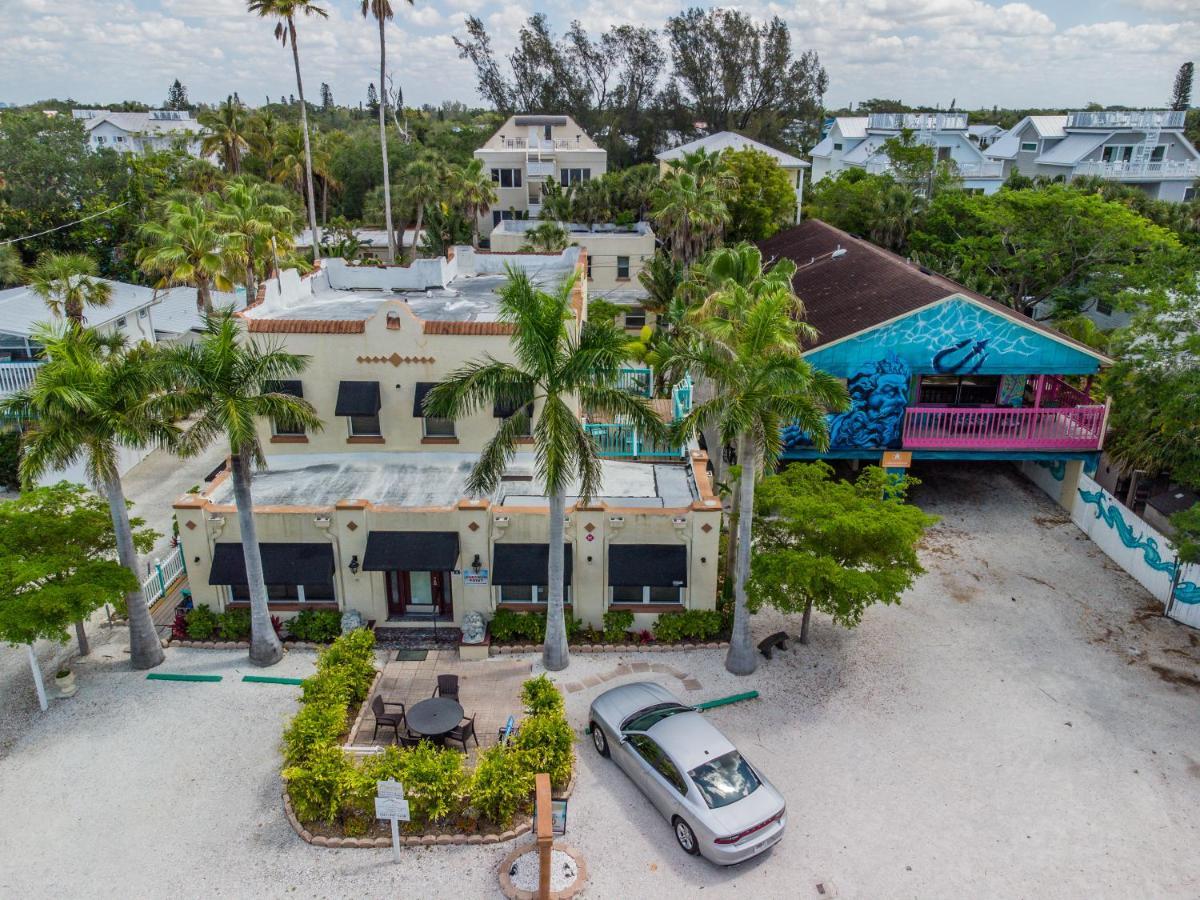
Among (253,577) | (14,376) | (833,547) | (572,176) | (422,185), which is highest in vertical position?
(572,176)

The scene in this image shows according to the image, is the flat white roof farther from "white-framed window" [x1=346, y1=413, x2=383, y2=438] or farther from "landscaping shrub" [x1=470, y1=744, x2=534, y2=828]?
"landscaping shrub" [x1=470, y1=744, x2=534, y2=828]

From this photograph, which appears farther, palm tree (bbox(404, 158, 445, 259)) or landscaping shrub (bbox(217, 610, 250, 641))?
palm tree (bbox(404, 158, 445, 259))

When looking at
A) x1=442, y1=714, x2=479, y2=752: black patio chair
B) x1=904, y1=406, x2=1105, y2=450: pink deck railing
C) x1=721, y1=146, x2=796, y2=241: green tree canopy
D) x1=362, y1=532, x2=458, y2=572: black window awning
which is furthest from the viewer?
x1=721, y1=146, x2=796, y2=241: green tree canopy

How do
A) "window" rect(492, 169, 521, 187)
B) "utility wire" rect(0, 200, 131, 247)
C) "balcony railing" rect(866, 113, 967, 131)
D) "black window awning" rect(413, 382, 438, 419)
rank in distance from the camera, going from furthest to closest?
1. "balcony railing" rect(866, 113, 967, 131)
2. "window" rect(492, 169, 521, 187)
3. "utility wire" rect(0, 200, 131, 247)
4. "black window awning" rect(413, 382, 438, 419)

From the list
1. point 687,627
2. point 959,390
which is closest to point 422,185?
point 959,390

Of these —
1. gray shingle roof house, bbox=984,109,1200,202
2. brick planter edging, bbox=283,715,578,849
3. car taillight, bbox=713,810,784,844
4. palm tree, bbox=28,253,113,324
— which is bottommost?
brick planter edging, bbox=283,715,578,849

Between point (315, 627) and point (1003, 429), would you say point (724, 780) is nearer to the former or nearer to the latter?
point (315, 627)

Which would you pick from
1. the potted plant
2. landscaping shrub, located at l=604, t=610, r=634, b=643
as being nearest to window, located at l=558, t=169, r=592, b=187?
landscaping shrub, located at l=604, t=610, r=634, b=643
